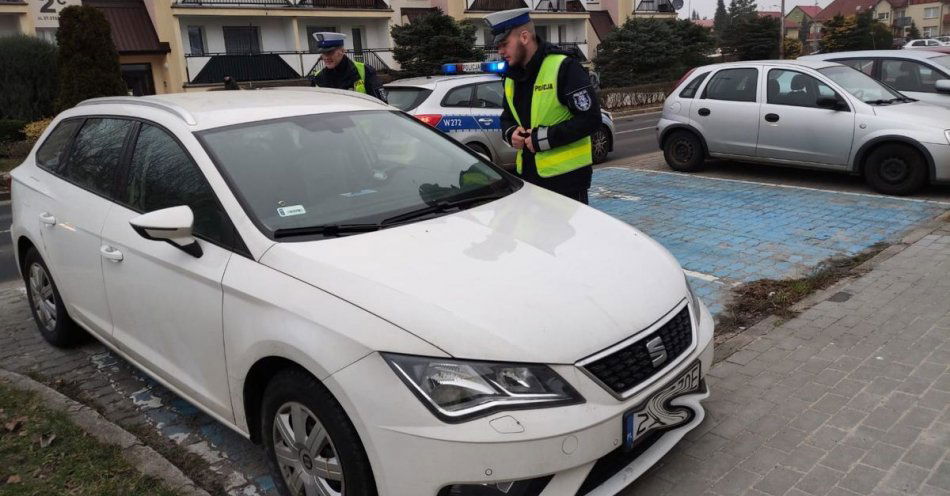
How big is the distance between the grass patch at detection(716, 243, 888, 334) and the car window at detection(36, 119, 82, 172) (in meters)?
4.26

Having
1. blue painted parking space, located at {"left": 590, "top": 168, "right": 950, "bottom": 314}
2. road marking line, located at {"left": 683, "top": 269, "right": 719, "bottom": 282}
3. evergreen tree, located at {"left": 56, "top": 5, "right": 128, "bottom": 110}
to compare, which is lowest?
road marking line, located at {"left": 683, "top": 269, "right": 719, "bottom": 282}

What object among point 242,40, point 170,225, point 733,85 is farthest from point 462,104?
point 242,40

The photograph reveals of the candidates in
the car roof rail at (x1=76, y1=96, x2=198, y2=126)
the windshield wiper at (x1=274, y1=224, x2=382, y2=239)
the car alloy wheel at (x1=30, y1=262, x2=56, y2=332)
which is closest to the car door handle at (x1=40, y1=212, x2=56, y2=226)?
the car alloy wheel at (x1=30, y1=262, x2=56, y2=332)

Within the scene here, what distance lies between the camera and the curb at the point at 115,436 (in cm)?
310

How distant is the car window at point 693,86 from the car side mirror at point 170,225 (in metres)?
8.51

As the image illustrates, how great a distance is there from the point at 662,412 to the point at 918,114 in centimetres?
723

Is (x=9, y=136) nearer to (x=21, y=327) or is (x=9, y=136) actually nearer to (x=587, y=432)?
(x=21, y=327)

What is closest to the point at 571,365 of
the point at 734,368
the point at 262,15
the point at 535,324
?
the point at 535,324

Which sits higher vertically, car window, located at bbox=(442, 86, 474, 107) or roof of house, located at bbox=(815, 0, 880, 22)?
roof of house, located at bbox=(815, 0, 880, 22)

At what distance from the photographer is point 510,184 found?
3.91 metres

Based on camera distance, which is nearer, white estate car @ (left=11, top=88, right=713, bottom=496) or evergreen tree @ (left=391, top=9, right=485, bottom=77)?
white estate car @ (left=11, top=88, right=713, bottom=496)

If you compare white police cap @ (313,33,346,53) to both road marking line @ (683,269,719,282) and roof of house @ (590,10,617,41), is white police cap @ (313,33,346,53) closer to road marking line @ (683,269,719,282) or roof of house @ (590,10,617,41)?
road marking line @ (683,269,719,282)

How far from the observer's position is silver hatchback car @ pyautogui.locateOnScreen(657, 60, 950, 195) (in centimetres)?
805

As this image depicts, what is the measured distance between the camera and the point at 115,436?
11.4ft
